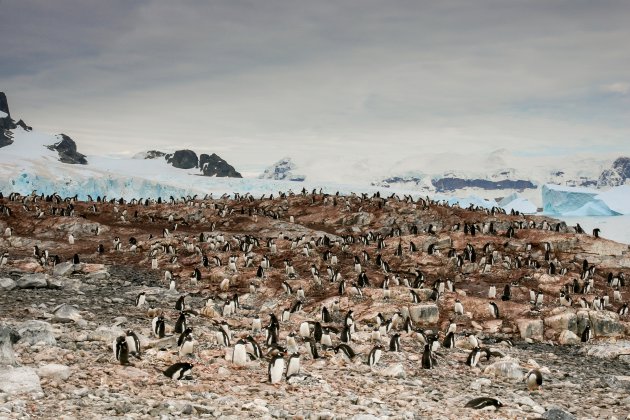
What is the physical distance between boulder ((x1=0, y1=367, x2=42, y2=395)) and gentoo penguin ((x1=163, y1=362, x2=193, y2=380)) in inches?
102

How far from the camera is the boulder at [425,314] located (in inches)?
852

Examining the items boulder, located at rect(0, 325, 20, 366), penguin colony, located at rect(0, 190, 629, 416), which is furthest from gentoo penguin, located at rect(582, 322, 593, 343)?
boulder, located at rect(0, 325, 20, 366)

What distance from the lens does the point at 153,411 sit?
10.0 metres

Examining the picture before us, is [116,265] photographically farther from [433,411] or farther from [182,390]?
[433,411]

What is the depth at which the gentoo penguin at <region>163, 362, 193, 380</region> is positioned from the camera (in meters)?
12.1

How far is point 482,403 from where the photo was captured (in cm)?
1205

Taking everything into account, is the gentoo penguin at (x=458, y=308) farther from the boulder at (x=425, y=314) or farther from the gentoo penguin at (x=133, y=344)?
the gentoo penguin at (x=133, y=344)

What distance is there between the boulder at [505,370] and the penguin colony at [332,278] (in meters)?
0.60

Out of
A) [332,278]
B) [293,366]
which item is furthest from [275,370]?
[332,278]

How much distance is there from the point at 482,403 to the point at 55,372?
8647 millimetres

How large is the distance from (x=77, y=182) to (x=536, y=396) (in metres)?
96.5

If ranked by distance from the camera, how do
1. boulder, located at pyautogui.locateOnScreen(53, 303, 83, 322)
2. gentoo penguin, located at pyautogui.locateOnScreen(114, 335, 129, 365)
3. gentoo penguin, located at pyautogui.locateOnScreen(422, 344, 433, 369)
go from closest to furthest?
gentoo penguin, located at pyautogui.locateOnScreen(114, 335, 129, 365) < gentoo penguin, located at pyautogui.locateOnScreen(422, 344, 433, 369) < boulder, located at pyautogui.locateOnScreen(53, 303, 83, 322)

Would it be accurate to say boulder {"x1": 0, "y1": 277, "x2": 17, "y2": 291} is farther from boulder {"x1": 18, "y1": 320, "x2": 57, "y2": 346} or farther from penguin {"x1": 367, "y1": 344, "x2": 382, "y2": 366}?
penguin {"x1": 367, "y1": 344, "x2": 382, "y2": 366}

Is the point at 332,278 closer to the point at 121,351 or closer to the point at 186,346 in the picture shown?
the point at 186,346
